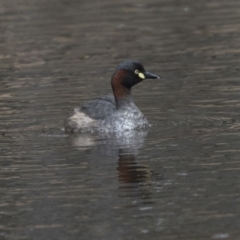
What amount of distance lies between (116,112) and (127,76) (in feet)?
1.89

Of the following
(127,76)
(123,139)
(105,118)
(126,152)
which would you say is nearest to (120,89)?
(127,76)

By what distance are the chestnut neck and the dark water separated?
0.51m

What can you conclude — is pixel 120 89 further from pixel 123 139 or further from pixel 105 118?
pixel 123 139

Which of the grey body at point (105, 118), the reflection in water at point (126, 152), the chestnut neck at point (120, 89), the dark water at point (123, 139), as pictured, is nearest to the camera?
the dark water at point (123, 139)

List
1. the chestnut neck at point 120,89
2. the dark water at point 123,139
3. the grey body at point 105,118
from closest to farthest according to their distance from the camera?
the dark water at point 123,139 < the grey body at point 105,118 < the chestnut neck at point 120,89

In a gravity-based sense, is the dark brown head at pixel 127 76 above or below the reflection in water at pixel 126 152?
above

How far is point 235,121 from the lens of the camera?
555 inches

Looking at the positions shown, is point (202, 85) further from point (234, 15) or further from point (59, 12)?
point (59, 12)

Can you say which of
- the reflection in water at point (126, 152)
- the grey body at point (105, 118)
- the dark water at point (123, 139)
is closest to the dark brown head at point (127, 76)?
the grey body at point (105, 118)

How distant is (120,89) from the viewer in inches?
587

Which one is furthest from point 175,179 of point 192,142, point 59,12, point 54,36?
point 59,12

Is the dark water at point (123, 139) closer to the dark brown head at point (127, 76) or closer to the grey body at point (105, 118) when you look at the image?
the grey body at point (105, 118)

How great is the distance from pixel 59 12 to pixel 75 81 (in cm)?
977

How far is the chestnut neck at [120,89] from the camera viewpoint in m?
14.8
